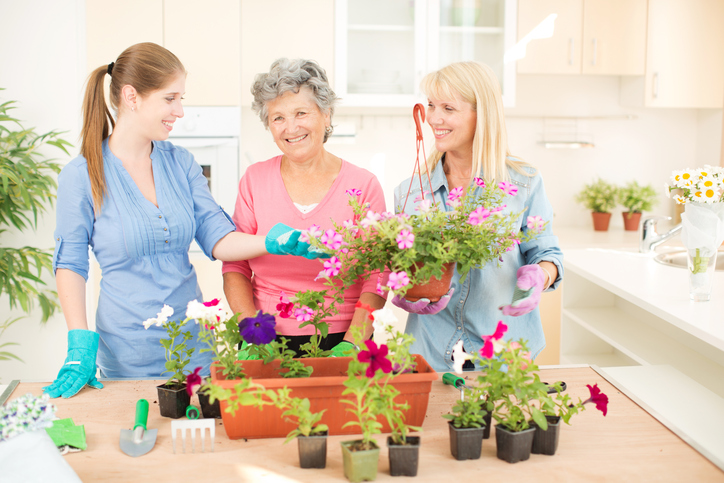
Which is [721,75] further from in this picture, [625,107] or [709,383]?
[709,383]

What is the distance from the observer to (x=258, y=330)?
3.40 ft

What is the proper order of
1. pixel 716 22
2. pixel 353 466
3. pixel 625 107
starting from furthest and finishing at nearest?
pixel 625 107 < pixel 716 22 < pixel 353 466

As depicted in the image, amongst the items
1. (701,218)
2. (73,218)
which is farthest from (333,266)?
(701,218)

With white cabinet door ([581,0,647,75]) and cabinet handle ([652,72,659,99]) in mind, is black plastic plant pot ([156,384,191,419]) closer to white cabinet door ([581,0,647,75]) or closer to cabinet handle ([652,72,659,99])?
white cabinet door ([581,0,647,75])

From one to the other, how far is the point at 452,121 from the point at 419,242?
1.81 ft

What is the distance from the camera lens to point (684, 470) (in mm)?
1009

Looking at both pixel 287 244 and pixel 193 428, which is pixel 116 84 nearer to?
pixel 287 244

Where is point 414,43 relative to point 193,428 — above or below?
above

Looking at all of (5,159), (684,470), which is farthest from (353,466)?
(5,159)

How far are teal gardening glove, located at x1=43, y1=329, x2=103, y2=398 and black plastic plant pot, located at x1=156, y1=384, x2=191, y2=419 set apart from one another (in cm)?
23

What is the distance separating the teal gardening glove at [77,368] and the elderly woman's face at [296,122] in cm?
68

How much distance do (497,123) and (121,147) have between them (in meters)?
0.97

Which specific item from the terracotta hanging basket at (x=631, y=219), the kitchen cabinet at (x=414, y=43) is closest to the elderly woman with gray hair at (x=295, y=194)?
the kitchen cabinet at (x=414, y=43)

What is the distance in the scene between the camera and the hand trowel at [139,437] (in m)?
1.06
